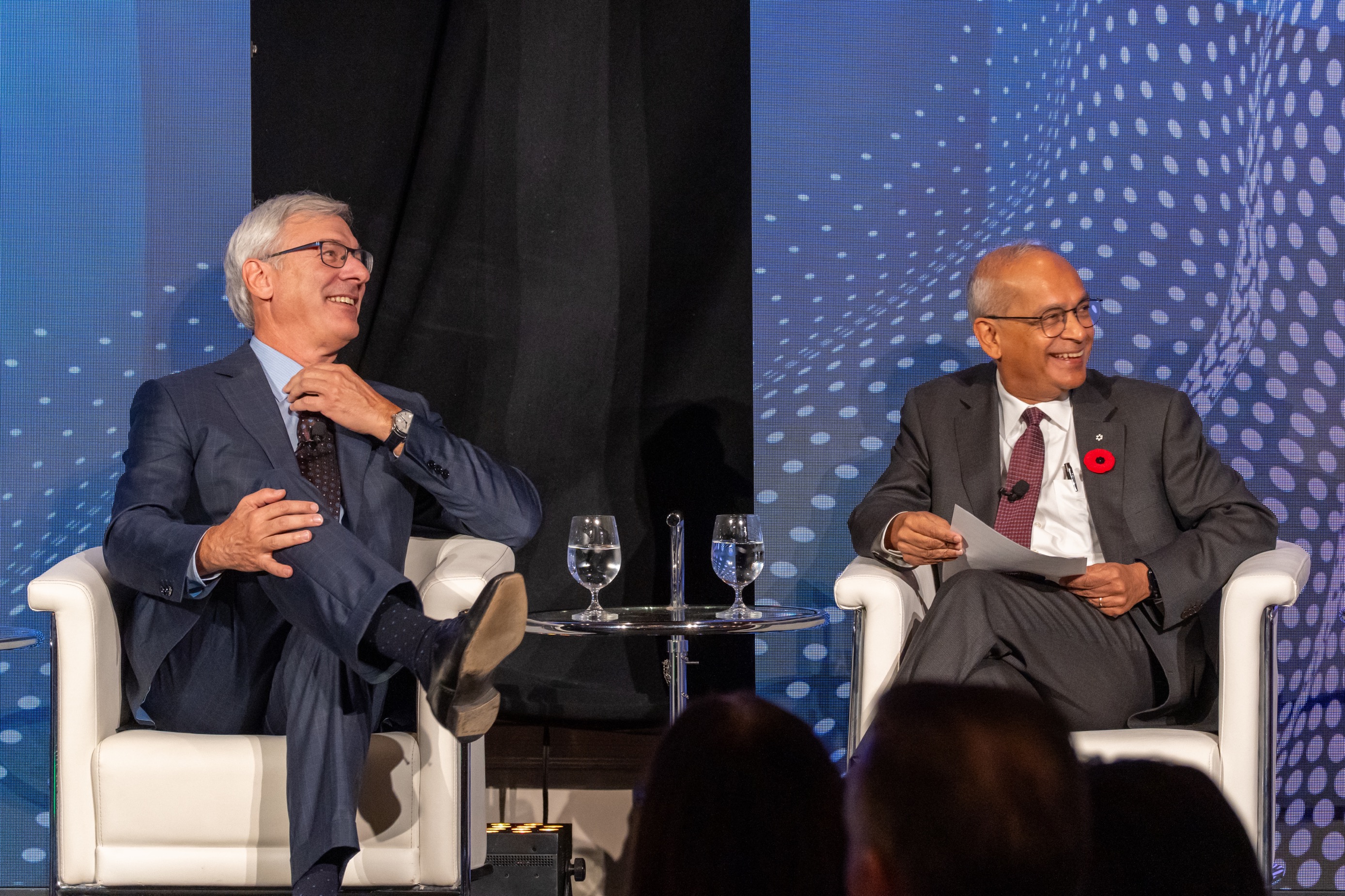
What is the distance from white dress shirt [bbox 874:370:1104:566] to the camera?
275 centimetres

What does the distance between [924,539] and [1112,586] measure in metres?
0.37

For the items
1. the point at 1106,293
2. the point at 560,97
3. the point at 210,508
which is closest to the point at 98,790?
the point at 210,508

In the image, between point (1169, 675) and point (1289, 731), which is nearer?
point (1169, 675)

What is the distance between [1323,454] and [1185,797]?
2802 millimetres

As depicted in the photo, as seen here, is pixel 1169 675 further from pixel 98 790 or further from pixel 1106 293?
pixel 98 790

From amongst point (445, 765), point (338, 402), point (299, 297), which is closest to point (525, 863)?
point (445, 765)

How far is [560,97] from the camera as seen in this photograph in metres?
3.36

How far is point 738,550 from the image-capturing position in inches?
103

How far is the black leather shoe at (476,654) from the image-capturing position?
1.96 metres

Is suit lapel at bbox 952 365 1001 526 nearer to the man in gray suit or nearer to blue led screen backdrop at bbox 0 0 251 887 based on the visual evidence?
the man in gray suit

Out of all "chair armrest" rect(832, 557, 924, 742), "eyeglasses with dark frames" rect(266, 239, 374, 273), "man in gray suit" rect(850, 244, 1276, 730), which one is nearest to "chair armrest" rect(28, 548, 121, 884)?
"eyeglasses with dark frames" rect(266, 239, 374, 273)

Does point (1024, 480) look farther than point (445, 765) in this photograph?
Yes

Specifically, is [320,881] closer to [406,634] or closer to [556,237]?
[406,634]

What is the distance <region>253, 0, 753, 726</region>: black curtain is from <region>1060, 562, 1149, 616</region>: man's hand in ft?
3.56
